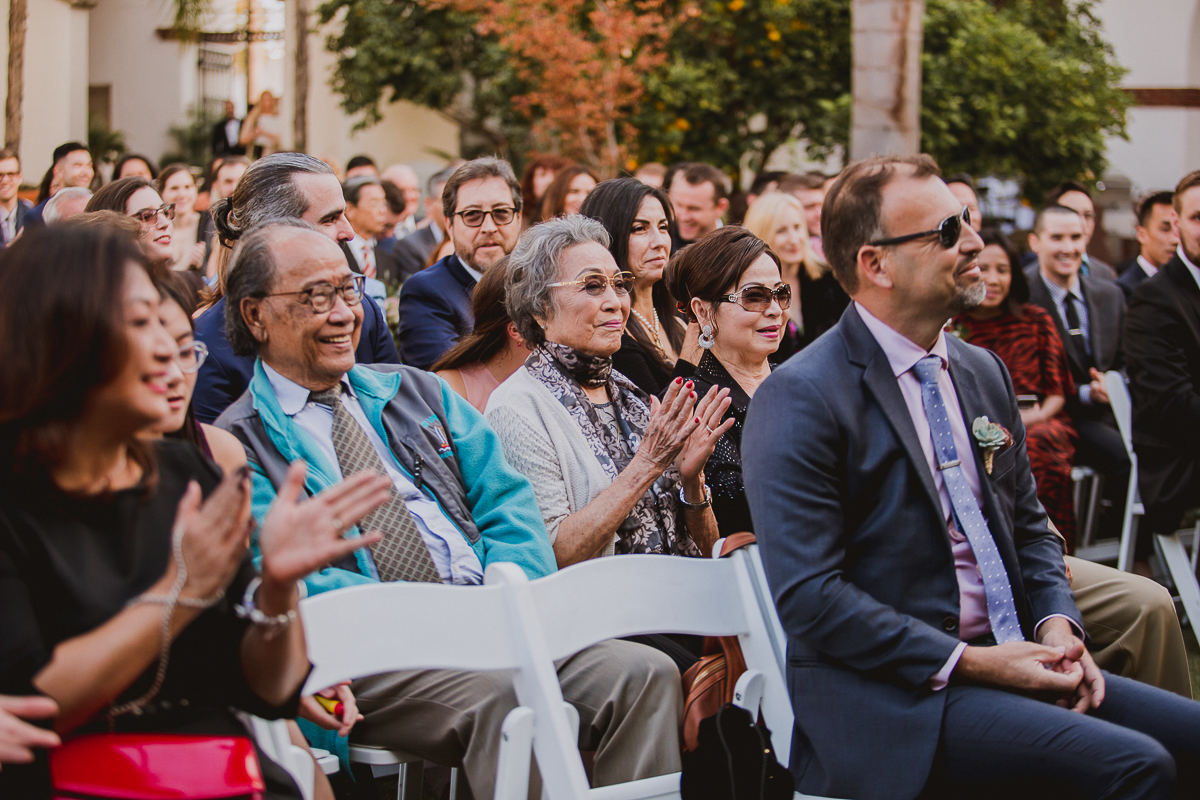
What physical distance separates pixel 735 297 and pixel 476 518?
4.22 ft

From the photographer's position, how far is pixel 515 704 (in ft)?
8.31

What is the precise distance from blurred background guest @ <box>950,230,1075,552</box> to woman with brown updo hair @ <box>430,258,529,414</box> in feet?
8.59

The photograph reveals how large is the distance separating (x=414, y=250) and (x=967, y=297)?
6.14 metres

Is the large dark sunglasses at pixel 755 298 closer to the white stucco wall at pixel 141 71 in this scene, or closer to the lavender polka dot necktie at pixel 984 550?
the lavender polka dot necktie at pixel 984 550

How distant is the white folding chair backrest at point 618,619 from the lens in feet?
7.63

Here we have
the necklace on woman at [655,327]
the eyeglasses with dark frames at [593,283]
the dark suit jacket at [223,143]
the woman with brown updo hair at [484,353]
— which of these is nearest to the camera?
the eyeglasses with dark frames at [593,283]

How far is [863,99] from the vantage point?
8.16 meters

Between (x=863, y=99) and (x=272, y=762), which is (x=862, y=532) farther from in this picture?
(x=863, y=99)

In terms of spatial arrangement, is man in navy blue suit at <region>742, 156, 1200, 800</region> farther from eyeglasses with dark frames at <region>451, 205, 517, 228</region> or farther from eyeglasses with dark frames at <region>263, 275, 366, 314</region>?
eyeglasses with dark frames at <region>451, 205, 517, 228</region>

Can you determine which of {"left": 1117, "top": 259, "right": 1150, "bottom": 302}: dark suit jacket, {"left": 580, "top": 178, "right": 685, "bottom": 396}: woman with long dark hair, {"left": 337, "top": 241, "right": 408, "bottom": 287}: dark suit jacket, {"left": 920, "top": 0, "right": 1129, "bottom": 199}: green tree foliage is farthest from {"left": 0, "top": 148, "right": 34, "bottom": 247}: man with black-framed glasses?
{"left": 920, "top": 0, "right": 1129, "bottom": 199}: green tree foliage

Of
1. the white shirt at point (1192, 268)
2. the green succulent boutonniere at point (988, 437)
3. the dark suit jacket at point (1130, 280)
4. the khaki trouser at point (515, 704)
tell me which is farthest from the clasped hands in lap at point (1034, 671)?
the dark suit jacket at point (1130, 280)

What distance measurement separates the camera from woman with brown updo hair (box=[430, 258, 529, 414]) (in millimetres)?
4042

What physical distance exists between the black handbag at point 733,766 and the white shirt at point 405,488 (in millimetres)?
839

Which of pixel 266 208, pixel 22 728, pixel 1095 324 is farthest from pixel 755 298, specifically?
pixel 1095 324
